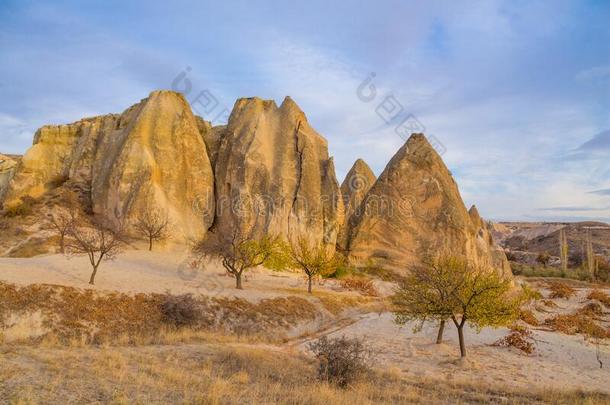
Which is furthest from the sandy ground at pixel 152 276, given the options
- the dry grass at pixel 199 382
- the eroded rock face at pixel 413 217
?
the dry grass at pixel 199 382

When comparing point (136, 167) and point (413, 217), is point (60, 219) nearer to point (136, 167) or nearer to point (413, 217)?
point (136, 167)

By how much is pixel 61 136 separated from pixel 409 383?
37.7 meters

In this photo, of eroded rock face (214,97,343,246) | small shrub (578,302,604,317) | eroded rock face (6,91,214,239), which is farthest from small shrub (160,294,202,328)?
small shrub (578,302,604,317)

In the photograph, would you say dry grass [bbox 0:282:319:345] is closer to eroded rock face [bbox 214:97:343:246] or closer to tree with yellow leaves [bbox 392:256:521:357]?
tree with yellow leaves [bbox 392:256:521:357]

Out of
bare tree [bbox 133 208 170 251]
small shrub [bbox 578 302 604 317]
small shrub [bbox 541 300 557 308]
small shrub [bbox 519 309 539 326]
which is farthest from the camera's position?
bare tree [bbox 133 208 170 251]

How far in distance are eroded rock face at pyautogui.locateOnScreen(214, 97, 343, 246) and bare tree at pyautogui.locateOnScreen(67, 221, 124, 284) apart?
7.59 meters

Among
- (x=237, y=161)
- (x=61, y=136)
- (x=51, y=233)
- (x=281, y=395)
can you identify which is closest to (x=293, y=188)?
(x=237, y=161)

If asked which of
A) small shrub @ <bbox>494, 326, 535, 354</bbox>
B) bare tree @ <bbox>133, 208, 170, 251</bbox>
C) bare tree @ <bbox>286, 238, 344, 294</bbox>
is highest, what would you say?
bare tree @ <bbox>133, 208, 170, 251</bbox>

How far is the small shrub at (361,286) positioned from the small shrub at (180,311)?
1156cm

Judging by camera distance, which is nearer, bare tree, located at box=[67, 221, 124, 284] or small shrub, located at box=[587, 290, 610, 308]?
bare tree, located at box=[67, 221, 124, 284]

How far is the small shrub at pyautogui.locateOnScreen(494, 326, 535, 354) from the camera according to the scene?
49.9 feet

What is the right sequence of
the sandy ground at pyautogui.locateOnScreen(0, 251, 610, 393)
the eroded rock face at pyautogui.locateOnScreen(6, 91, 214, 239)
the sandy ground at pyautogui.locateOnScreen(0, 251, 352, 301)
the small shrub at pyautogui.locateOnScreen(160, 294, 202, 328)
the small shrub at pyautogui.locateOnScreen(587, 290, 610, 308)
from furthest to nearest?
the eroded rock face at pyautogui.locateOnScreen(6, 91, 214, 239)
the small shrub at pyautogui.locateOnScreen(587, 290, 610, 308)
the sandy ground at pyautogui.locateOnScreen(0, 251, 352, 301)
the small shrub at pyautogui.locateOnScreen(160, 294, 202, 328)
the sandy ground at pyautogui.locateOnScreen(0, 251, 610, 393)

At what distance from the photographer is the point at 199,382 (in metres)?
8.64

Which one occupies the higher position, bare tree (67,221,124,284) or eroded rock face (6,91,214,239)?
eroded rock face (6,91,214,239)
